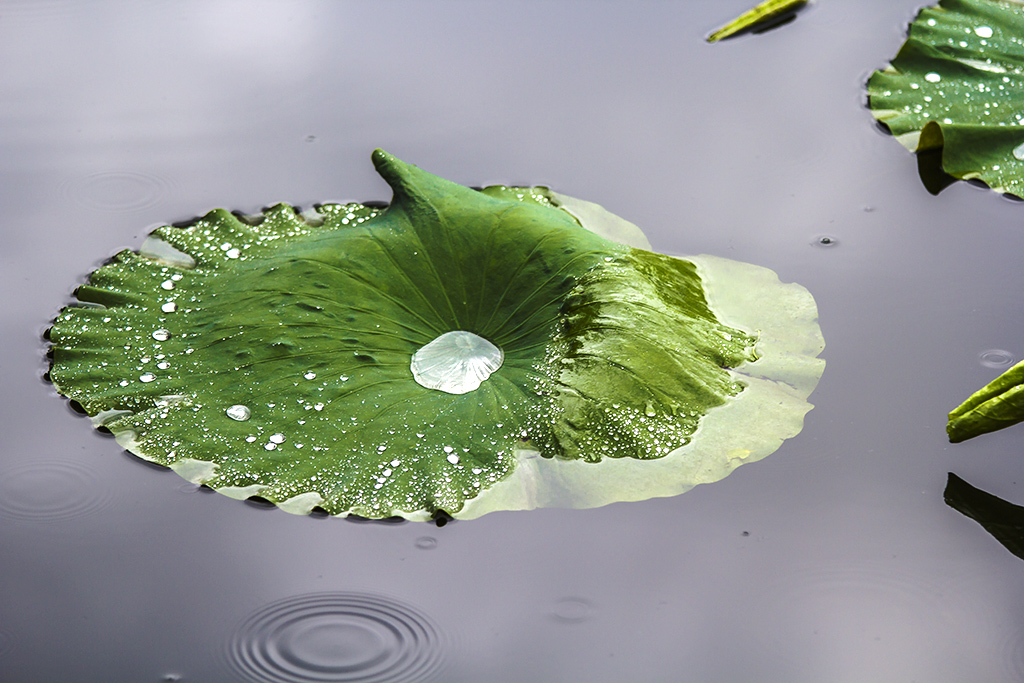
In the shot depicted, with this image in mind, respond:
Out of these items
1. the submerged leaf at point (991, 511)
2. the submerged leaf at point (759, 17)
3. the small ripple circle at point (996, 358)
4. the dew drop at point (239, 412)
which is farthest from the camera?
the submerged leaf at point (759, 17)

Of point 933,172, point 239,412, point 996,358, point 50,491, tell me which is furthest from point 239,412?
point 933,172

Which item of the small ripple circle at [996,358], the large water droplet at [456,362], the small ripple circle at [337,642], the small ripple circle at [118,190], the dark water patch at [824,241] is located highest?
the small ripple circle at [118,190]

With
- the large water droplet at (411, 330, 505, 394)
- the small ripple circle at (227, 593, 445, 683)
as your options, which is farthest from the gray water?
the large water droplet at (411, 330, 505, 394)

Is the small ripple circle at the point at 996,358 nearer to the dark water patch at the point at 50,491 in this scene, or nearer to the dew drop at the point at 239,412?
the dew drop at the point at 239,412

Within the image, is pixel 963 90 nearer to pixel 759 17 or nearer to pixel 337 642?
pixel 759 17

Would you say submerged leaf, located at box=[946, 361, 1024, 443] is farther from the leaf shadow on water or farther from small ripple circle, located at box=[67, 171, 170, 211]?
small ripple circle, located at box=[67, 171, 170, 211]

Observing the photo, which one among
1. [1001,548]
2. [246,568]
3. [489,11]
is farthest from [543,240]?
[489,11]

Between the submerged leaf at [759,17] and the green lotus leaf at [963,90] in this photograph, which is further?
the submerged leaf at [759,17]

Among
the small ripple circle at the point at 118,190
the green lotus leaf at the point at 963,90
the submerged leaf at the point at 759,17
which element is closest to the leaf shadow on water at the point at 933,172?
the green lotus leaf at the point at 963,90
